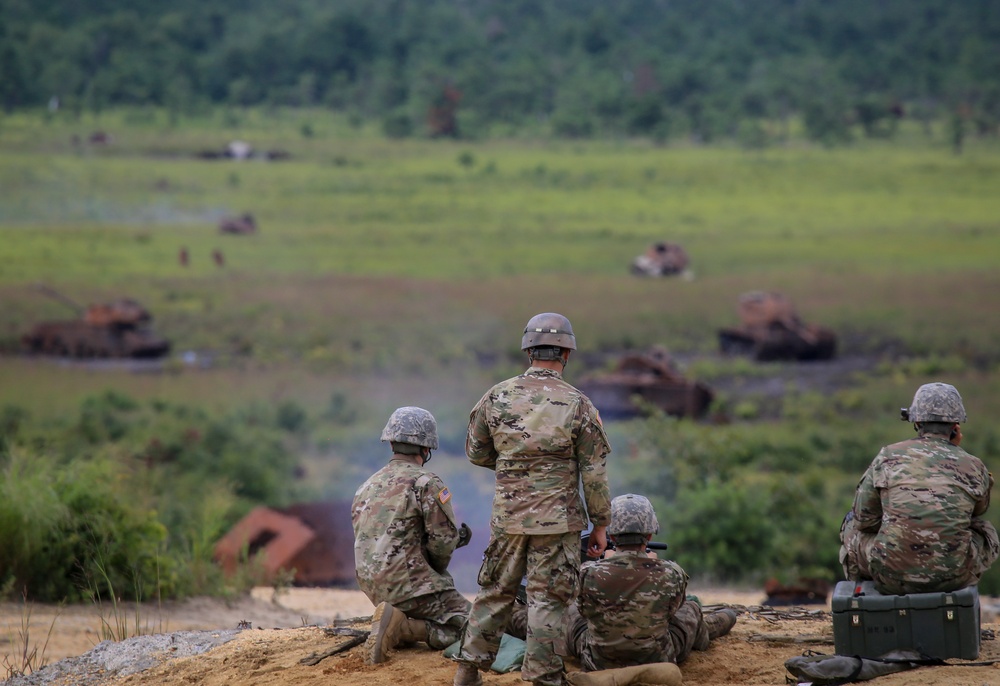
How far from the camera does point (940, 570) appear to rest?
555cm

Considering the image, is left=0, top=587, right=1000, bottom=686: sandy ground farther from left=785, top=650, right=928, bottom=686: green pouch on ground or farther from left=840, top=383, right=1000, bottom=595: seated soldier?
left=840, top=383, right=1000, bottom=595: seated soldier

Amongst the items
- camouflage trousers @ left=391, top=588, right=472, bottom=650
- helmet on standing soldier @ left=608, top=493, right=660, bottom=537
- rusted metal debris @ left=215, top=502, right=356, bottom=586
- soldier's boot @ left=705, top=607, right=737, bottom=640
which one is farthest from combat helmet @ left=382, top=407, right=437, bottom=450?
rusted metal debris @ left=215, top=502, right=356, bottom=586

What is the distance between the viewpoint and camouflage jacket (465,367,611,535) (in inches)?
206

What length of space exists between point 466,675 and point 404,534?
904 mm

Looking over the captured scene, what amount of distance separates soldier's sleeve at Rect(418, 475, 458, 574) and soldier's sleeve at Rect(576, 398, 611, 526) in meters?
0.93

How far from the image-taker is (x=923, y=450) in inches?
223

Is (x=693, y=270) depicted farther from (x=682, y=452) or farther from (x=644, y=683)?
(x=644, y=683)

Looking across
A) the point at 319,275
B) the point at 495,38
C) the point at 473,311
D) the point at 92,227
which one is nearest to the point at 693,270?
the point at 473,311

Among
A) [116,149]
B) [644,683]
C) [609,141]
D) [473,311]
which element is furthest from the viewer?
[609,141]

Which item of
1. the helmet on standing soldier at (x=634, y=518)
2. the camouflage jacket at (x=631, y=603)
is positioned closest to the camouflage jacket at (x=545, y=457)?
the helmet on standing soldier at (x=634, y=518)

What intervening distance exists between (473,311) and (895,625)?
69.5 ft

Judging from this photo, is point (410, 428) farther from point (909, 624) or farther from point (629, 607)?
point (909, 624)

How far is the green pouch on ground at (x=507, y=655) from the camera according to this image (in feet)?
18.7

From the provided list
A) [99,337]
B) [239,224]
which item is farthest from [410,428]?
[239,224]
